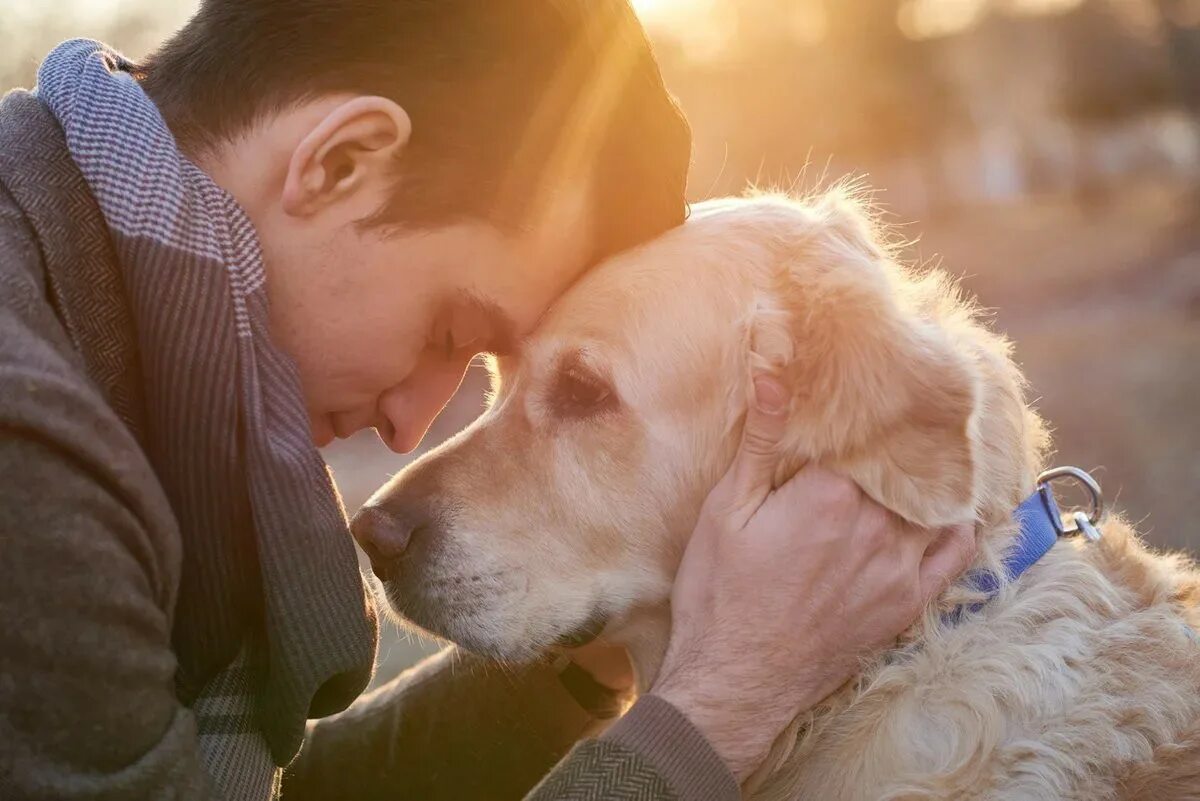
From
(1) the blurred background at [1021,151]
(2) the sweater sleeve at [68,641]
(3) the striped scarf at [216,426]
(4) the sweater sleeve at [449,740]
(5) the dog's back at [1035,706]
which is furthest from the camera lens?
(1) the blurred background at [1021,151]

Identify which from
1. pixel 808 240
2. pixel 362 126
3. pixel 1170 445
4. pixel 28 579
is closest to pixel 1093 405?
pixel 1170 445

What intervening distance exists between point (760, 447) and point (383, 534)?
0.84 metres

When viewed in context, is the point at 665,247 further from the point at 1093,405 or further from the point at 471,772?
the point at 1093,405

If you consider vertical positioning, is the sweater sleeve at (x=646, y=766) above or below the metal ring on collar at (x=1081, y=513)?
below

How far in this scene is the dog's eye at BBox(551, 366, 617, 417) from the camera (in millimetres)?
2650

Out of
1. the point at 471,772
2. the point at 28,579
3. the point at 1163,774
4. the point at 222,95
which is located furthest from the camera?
the point at 471,772

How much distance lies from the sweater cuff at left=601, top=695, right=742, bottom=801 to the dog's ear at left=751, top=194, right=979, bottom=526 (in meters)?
0.59

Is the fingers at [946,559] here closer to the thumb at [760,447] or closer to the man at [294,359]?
the man at [294,359]

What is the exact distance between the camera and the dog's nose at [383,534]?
255 cm

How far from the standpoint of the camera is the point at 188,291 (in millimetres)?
2018

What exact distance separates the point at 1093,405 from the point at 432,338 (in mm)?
8039

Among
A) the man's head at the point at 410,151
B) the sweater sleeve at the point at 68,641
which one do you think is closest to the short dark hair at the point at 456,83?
the man's head at the point at 410,151

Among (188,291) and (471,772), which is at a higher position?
(188,291)

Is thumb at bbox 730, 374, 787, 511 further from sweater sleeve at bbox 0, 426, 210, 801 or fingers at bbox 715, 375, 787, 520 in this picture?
sweater sleeve at bbox 0, 426, 210, 801
